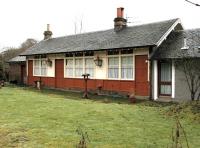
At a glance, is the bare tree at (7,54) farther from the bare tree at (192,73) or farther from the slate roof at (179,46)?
the bare tree at (192,73)

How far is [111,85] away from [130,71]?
223 cm

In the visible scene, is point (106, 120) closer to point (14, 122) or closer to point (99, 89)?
point (14, 122)

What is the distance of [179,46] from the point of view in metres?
23.2

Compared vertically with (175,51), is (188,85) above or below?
below

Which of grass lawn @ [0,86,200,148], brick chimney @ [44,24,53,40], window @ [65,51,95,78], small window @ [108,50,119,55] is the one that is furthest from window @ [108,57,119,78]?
brick chimney @ [44,24,53,40]

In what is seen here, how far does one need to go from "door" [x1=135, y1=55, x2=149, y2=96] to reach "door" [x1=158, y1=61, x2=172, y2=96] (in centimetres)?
91

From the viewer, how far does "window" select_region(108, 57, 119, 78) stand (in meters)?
26.6

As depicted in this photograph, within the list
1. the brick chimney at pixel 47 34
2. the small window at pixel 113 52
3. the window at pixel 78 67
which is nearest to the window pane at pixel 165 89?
the small window at pixel 113 52

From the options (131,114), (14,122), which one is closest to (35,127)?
(14,122)

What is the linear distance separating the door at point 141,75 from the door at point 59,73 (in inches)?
373

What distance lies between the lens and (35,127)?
38.7 feet

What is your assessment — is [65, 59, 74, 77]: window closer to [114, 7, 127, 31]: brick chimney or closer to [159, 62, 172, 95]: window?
[114, 7, 127, 31]: brick chimney

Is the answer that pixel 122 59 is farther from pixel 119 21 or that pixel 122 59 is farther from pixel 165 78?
pixel 119 21

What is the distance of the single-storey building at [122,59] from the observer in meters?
23.4
